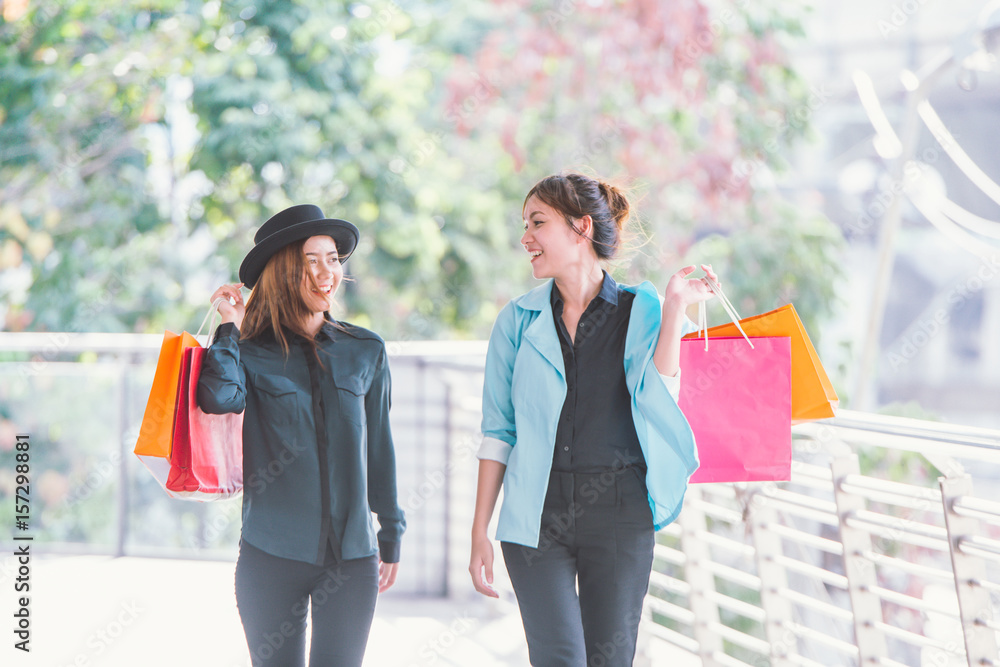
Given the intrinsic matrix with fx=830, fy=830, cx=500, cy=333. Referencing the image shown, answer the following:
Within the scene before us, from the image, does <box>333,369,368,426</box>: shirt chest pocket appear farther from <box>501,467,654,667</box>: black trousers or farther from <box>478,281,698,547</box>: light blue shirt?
<box>501,467,654,667</box>: black trousers

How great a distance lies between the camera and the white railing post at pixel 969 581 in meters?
1.75

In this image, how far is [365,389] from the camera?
1.69m

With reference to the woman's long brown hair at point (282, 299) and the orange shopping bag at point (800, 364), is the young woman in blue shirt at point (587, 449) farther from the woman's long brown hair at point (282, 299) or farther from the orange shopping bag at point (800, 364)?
the woman's long brown hair at point (282, 299)

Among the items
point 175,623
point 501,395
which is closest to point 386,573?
point 501,395

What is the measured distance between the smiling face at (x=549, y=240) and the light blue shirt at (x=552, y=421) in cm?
8

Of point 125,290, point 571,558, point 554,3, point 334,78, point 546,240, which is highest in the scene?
point 554,3

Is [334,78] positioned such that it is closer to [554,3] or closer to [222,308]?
[554,3]

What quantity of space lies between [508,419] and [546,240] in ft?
1.20

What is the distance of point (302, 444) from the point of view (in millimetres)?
1611

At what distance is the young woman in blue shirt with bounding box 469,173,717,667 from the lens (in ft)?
4.97

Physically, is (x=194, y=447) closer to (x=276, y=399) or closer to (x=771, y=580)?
(x=276, y=399)

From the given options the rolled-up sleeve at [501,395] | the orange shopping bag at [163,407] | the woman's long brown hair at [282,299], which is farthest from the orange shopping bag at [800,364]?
the orange shopping bag at [163,407]

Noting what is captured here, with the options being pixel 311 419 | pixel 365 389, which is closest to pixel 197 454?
pixel 311 419

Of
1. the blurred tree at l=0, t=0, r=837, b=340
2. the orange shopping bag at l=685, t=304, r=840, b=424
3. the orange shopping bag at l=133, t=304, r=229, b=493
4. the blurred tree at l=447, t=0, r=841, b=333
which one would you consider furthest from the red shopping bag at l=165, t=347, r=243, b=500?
the blurred tree at l=447, t=0, r=841, b=333
